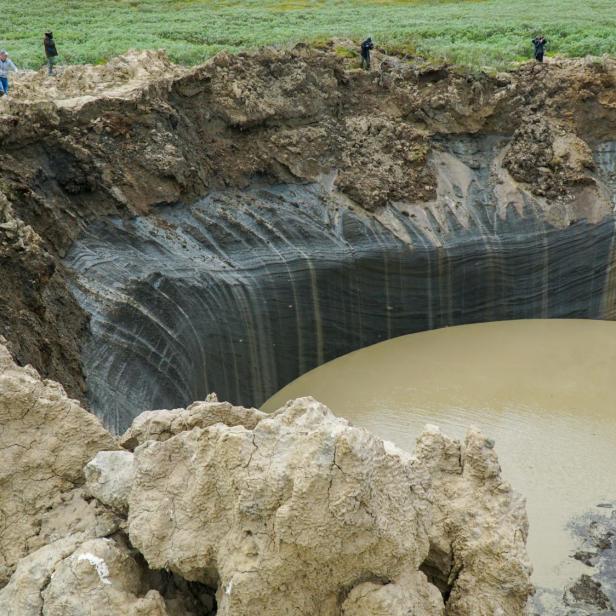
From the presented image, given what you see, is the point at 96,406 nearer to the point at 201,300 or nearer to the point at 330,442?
the point at 201,300

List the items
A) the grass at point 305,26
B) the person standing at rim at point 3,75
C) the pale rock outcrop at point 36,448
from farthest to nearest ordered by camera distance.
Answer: the grass at point 305,26 → the person standing at rim at point 3,75 → the pale rock outcrop at point 36,448

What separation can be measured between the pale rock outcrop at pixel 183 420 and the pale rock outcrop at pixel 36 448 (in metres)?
0.20

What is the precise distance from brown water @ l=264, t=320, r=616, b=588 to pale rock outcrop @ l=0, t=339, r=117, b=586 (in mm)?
5546

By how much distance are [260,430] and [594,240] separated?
13194 millimetres

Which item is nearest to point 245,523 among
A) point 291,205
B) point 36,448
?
point 36,448

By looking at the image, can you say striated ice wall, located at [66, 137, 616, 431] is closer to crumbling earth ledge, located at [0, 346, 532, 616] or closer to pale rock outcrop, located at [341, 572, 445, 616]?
crumbling earth ledge, located at [0, 346, 532, 616]

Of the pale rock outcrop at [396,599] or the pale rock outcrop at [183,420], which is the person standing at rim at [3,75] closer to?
the pale rock outcrop at [183,420]

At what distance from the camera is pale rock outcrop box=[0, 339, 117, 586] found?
4.77m

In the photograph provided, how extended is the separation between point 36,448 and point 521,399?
9.39 meters

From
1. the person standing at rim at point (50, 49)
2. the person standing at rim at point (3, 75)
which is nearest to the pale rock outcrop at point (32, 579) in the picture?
the person standing at rim at point (3, 75)

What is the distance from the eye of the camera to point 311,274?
14195 millimetres

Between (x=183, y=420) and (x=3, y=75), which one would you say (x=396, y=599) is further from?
(x=3, y=75)

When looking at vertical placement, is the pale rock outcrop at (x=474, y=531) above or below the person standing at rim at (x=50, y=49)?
below

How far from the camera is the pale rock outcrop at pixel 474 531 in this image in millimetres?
4545
